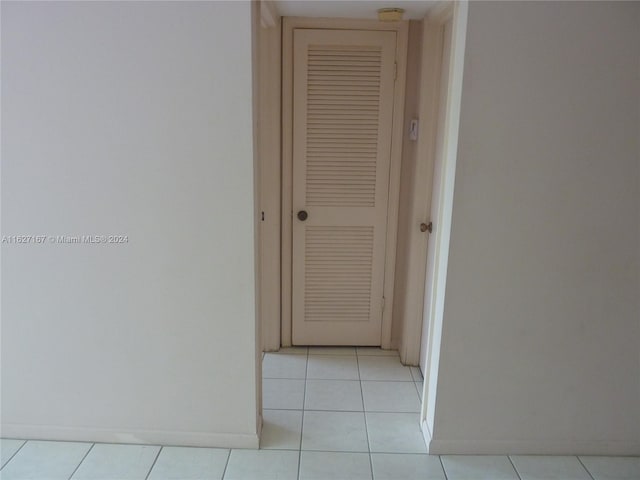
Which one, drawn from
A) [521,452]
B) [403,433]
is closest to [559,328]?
[521,452]

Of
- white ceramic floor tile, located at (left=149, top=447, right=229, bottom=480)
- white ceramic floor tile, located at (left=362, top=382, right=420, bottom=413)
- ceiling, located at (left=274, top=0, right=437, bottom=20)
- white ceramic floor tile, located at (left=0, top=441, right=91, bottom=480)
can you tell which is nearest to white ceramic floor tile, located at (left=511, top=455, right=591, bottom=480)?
white ceramic floor tile, located at (left=362, top=382, right=420, bottom=413)

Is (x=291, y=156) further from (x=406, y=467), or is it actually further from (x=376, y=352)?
(x=406, y=467)

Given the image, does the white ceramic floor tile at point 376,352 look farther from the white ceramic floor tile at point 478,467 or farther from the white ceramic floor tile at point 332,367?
the white ceramic floor tile at point 478,467

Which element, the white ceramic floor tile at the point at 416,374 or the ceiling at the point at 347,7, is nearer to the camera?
the ceiling at the point at 347,7

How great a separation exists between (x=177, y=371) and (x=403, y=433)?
106cm

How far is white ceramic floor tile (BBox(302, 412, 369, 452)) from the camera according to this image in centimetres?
199

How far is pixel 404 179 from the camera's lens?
2625mm

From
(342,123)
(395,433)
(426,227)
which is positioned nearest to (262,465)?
(395,433)

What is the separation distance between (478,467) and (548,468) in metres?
0.30

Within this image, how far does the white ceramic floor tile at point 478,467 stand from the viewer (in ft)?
6.06

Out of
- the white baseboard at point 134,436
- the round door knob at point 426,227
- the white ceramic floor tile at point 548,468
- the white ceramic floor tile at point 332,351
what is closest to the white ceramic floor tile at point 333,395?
the white ceramic floor tile at point 332,351

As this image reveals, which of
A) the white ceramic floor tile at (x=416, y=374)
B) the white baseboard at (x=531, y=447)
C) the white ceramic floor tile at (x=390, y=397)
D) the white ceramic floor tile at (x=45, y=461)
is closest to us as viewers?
the white ceramic floor tile at (x=45, y=461)

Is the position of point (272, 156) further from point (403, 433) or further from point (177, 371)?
point (403, 433)

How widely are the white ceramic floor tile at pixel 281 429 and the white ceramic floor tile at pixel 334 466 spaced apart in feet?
0.34
